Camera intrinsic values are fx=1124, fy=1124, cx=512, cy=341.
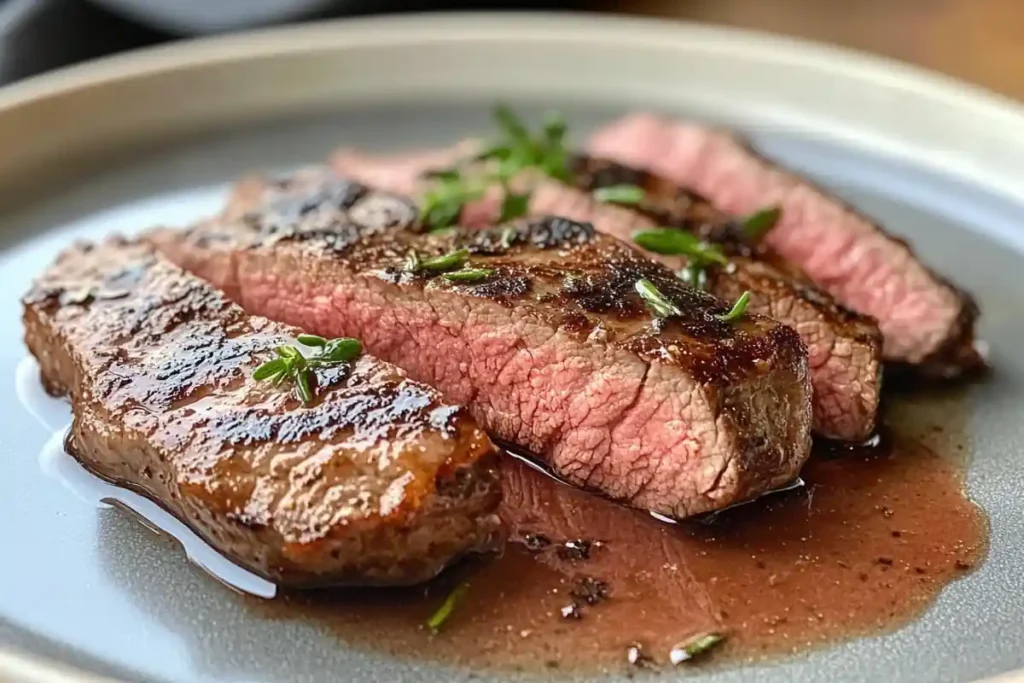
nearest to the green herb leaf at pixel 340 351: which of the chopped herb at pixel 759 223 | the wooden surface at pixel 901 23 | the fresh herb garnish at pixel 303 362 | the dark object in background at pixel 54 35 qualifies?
the fresh herb garnish at pixel 303 362

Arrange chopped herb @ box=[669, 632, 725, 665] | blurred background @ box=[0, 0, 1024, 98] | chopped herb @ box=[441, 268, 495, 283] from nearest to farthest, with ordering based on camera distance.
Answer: chopped herb @ box=[669, 632, 725, 665] < chopped herb @ box=[441, 268, 495, 283] < blurred background @ box=[0, 0, 1024, 98]

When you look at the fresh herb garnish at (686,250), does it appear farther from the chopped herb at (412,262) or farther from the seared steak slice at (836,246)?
the chopped herb at (412,262)

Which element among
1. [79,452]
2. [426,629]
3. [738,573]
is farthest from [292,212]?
[738,573]

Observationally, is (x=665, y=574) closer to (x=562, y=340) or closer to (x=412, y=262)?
(x=562, y=340)

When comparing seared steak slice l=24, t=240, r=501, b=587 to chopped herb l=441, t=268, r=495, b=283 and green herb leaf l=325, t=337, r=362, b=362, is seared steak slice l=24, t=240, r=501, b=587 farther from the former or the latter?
chopped herb l=441, t=268, r=495, b=283

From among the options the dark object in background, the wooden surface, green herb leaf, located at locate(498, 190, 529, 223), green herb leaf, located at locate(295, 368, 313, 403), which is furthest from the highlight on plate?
the wooden surface

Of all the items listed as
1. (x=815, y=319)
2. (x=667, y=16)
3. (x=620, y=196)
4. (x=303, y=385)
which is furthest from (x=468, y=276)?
(x=667, y=16)

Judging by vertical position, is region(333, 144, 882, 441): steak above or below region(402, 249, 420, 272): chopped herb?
below
